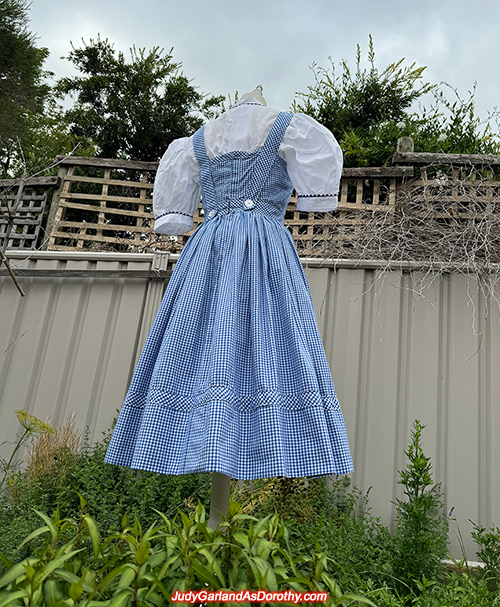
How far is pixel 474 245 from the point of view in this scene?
2742mm

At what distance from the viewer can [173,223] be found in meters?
2.00

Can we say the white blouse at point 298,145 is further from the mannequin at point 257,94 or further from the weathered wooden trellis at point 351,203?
the weathered wooden trellis at point 351,203

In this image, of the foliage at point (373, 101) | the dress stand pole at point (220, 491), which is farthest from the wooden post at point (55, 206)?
the dress stand pole at point (220, 491)

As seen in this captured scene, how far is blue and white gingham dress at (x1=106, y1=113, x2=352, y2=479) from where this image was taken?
1.38 m

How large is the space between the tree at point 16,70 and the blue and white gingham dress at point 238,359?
214 cm

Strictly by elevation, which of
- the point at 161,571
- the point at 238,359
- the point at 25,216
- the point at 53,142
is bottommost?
the point at 161,571

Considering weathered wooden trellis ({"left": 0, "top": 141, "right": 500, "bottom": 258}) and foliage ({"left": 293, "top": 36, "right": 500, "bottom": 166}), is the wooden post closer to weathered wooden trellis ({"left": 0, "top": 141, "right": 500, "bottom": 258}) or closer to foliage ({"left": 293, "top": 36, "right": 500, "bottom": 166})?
weathered wooden trellis ({"left": 0, "top": 141, "right": 500, "bottom": 258})

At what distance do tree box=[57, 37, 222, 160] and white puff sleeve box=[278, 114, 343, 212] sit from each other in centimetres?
507

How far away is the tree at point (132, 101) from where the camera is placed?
6.59 meters

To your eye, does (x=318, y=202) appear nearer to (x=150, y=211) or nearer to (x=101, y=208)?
(x=150, y=211)

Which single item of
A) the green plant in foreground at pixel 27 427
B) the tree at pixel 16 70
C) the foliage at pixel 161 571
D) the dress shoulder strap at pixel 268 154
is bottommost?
the foliage at pixel 161 571

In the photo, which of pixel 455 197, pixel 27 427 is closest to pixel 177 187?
pixel 27 427

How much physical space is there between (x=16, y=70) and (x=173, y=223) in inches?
98.5

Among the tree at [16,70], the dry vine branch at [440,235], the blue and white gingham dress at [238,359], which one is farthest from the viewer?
the tree at [16,70]
